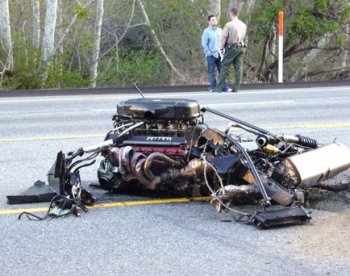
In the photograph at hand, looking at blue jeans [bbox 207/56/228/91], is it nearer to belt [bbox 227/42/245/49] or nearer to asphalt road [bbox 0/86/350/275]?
belt [bbox 227/42/245/49]

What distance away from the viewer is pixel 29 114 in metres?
13.3

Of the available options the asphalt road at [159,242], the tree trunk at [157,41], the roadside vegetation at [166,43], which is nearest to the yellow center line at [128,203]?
the asphalt road at [159,242]

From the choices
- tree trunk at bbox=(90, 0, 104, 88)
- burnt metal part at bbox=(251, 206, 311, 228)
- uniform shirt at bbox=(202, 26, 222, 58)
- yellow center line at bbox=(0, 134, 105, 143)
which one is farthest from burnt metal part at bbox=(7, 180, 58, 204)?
tree trunk at bbox=(90, 0, 104, 88)

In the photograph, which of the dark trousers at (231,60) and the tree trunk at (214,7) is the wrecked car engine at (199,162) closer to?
the dark trousers at (231,60)

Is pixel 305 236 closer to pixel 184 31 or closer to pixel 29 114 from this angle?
pixel 29 114

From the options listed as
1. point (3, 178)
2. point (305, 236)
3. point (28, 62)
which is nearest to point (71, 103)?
point (28, 62)

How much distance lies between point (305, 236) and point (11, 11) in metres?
24.2

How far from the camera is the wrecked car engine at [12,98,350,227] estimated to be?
5.95 m

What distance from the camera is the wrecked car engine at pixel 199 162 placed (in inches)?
234

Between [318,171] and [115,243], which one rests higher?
[318,171]

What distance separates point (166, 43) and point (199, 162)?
18.3 m

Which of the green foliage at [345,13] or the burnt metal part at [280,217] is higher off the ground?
the green foliage at [345,13]

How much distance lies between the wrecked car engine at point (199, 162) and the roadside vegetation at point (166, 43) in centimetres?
1308

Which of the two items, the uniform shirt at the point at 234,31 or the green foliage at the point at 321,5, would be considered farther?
the green foliage at the point at 321,5
